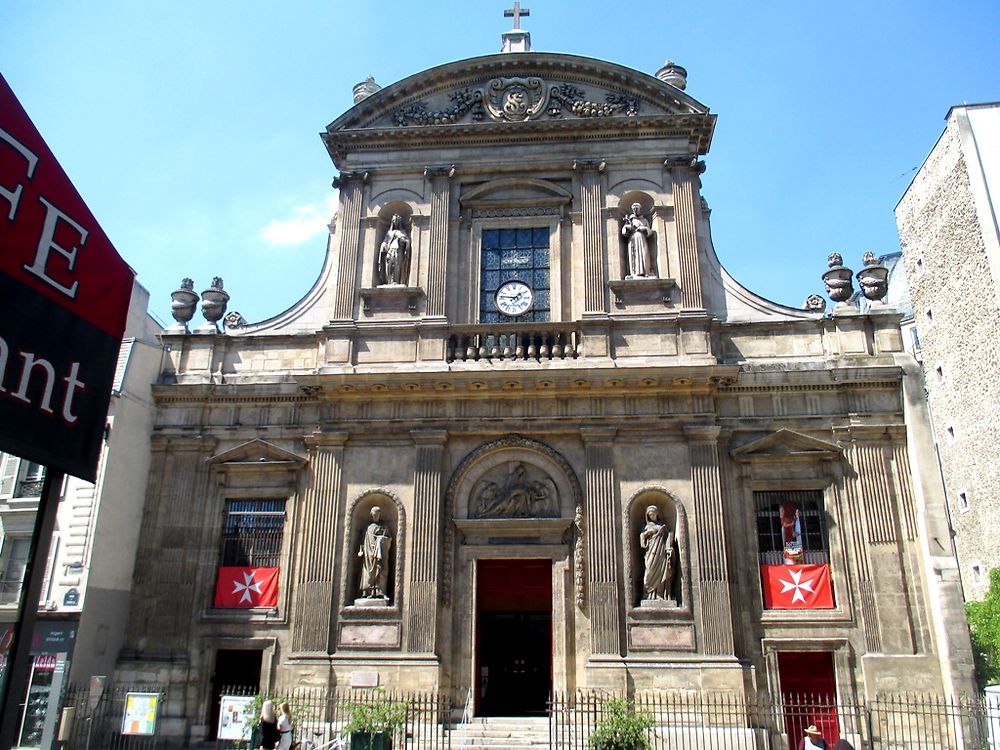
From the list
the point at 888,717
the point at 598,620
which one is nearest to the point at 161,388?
the point at 598,620

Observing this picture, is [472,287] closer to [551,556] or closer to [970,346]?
[551,556]

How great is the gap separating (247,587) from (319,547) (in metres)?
1.86

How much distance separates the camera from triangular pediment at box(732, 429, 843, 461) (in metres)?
17.0

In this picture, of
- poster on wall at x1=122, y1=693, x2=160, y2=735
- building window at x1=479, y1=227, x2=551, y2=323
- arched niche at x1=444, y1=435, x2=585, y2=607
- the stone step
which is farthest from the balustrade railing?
poster on wall at x1=122, y1=693, x2=160, y2=735

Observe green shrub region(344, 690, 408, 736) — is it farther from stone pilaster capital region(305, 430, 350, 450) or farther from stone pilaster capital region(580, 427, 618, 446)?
stone pilaster capital region(580, 427, 618, 446)

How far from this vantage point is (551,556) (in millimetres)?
16797

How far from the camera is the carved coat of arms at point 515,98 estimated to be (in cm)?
2008

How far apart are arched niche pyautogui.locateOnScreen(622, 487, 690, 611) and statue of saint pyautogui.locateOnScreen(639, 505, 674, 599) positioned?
12 centimetres

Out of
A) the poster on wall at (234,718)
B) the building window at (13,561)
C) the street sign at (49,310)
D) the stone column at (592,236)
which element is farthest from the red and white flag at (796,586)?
the building window at (13,561)

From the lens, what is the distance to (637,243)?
18.8 metres

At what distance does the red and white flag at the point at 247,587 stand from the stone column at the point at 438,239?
6675mm

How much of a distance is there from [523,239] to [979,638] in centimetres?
1533

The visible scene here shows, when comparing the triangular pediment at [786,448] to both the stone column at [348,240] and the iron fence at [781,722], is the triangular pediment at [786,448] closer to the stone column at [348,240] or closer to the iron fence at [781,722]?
the iron fence at [781,722]

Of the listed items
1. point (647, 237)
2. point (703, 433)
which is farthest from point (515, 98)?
point (703, 433)
